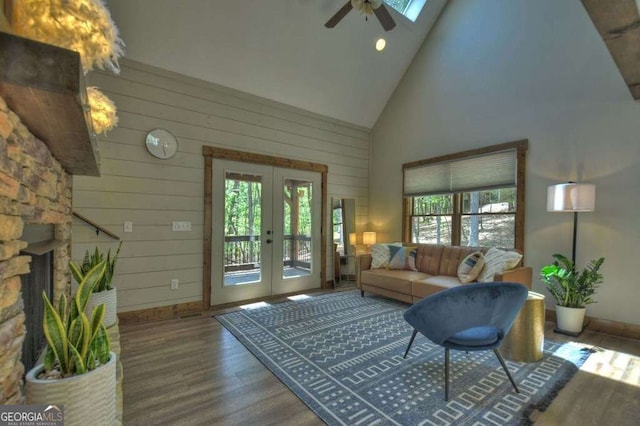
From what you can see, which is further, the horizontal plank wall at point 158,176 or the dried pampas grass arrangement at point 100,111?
the horizontal plank wall at point 158,176

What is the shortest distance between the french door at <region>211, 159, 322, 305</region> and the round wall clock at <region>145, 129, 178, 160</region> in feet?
1.98

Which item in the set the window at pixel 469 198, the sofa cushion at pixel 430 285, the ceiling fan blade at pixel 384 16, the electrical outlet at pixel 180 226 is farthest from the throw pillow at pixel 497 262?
the electrical outlet at pixel 180 226

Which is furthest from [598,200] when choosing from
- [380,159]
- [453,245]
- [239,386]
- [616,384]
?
[239,386]

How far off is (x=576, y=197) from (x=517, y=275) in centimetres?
104

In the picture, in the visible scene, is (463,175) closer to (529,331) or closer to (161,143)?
(529,331)

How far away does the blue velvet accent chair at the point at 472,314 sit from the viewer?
2.06m

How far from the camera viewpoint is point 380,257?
15.6 feet

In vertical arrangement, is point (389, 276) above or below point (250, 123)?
below

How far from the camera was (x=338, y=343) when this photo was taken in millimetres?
2996

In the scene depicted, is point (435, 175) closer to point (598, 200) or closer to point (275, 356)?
point (598, 200)

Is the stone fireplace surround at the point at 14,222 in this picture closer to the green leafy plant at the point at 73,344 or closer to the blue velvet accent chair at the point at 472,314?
the green leafy plant at the point at 73,344

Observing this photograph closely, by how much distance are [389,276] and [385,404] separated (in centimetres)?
237

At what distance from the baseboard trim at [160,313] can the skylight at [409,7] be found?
5340mm

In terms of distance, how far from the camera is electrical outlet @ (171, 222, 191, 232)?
3931 mm
